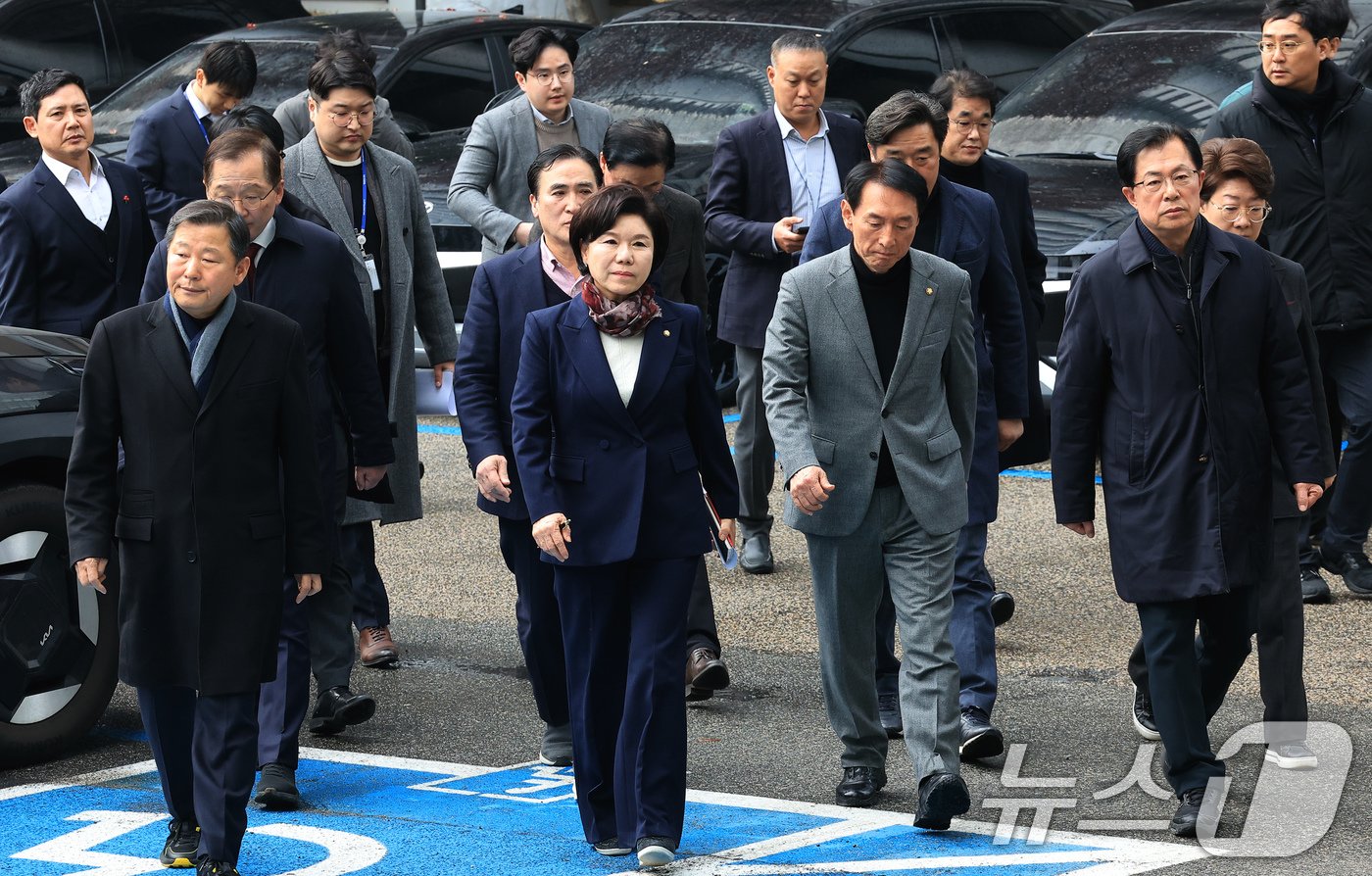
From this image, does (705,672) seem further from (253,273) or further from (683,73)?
(683,73)

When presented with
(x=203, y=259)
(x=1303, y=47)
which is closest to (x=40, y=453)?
(x=203, y=259)

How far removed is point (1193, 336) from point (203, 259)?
8.43 feet

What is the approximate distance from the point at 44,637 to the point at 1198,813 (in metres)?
3.37

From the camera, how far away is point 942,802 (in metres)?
5.47

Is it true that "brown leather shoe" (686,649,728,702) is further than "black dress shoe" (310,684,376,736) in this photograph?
Yes

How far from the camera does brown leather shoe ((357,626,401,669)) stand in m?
7.54

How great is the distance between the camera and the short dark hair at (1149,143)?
573cm

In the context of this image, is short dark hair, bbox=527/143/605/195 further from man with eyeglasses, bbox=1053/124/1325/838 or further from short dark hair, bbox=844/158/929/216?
man with eyeglasses, bbox=1053/124/1325/838

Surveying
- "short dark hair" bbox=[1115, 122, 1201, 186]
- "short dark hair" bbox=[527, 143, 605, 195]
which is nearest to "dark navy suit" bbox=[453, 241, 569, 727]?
"short dark hair" bbox=[527, 143, 605, 195]

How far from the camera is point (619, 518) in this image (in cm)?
541

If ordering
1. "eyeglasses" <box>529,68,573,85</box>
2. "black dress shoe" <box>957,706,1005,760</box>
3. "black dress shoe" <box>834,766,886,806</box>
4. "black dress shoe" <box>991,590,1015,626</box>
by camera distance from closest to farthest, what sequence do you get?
1. "black dress shoe" <box>834,766,886,806</box>
2. "black dress shoe" <box>957,706,1005,760</box>
3. "black dress shoe" <box>991,590,1015,626</box>
4. "eyeglasses" <box>529,68,573,85</box>

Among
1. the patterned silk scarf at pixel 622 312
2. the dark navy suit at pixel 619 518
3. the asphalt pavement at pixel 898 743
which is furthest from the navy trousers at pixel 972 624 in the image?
the patterned silk scarf at pixel 622 312

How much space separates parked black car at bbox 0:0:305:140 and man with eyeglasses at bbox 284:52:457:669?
29.3ft

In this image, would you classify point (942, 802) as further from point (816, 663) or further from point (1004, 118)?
point (1004, 118)
